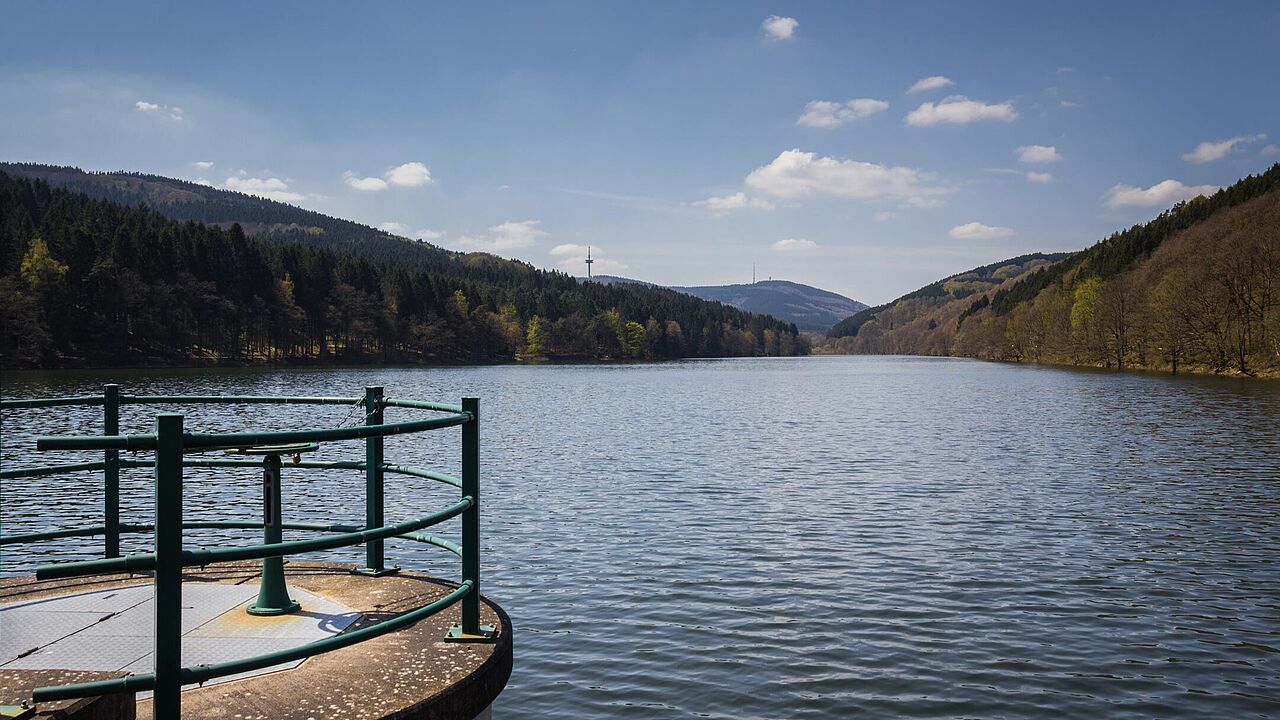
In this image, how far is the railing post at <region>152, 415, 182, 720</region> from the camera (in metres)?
4.23

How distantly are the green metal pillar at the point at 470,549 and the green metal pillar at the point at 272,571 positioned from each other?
1.31 metres

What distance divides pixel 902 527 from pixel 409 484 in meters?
11.9

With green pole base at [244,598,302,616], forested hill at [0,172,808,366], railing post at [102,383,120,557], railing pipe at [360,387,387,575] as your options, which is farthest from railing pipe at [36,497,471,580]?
forested hill at [0,172,808,366]

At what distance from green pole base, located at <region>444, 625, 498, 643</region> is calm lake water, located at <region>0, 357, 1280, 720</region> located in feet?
9.89

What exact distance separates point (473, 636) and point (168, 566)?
2.29 meters

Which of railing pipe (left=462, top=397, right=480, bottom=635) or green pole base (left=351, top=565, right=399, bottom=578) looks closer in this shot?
railing pipe (left=462, top=397, right=480, bottom=635)

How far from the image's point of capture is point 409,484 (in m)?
22.4

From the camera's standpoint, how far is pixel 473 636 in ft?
20.0

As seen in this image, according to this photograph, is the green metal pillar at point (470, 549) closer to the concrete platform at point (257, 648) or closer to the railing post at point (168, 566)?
the concrete platform at point (257, 648)

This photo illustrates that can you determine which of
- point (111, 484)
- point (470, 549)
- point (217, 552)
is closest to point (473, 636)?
point (470, 549)

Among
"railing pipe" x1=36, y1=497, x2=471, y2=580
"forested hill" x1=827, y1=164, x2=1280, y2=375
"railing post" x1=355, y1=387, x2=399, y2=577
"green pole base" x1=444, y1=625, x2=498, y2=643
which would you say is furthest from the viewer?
"forested hill" x1=827, y1=164, x2=1280, y2=375

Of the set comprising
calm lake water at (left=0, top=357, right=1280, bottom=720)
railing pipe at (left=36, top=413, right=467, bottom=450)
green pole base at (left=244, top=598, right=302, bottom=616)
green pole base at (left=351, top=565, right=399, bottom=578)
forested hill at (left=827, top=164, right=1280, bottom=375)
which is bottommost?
calm lake water at (left=0, top=357, right=1280, bottom=720)

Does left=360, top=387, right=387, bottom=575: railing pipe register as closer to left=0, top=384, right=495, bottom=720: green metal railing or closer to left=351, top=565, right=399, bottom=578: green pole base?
left=351, top=565, right=399, bottom=578: green pole base

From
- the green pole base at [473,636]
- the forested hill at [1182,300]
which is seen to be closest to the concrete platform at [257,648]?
the green pole base at [473,636]
